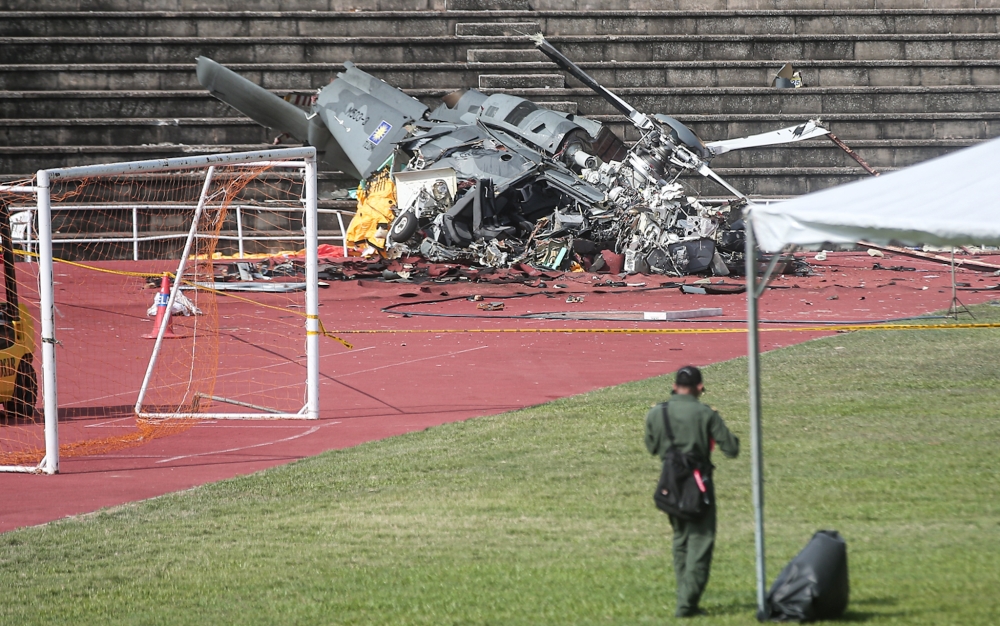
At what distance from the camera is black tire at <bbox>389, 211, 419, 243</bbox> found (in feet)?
84.5

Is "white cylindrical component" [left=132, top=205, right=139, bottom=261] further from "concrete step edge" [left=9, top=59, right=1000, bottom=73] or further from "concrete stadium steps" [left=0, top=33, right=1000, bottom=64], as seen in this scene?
"concrete stadium steps" [left=0, top=33, right=1000, bottom=64]

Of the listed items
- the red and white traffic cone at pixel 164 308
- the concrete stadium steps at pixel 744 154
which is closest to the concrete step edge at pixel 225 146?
the concrete stadium steps at pixel 744 154

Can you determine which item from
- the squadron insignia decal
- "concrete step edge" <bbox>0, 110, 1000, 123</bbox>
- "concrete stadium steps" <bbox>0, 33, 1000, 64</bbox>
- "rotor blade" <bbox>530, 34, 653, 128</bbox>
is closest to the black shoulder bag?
"rotor blade" <bbox>530, 34, 653, 128</bbox>

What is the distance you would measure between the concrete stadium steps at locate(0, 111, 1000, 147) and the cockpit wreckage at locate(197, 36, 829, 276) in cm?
343

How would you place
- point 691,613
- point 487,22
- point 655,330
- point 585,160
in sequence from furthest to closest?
point 487,22
point 585,160
point 655,330
point 691,613

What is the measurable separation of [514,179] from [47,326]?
17.0 m

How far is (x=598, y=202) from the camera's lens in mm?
25672

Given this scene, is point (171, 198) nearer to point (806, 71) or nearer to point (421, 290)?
point (421, 290)

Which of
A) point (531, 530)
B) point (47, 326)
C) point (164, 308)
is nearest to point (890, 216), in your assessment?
point (531, 530)

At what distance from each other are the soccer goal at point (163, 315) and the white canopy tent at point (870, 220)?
21.7 feet

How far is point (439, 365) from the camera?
603 inches

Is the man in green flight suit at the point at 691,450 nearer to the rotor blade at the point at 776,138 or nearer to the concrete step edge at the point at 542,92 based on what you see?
the rotor blade at the point at 776,138

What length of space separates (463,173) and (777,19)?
12.9 m

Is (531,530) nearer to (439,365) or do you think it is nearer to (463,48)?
(439,365)
